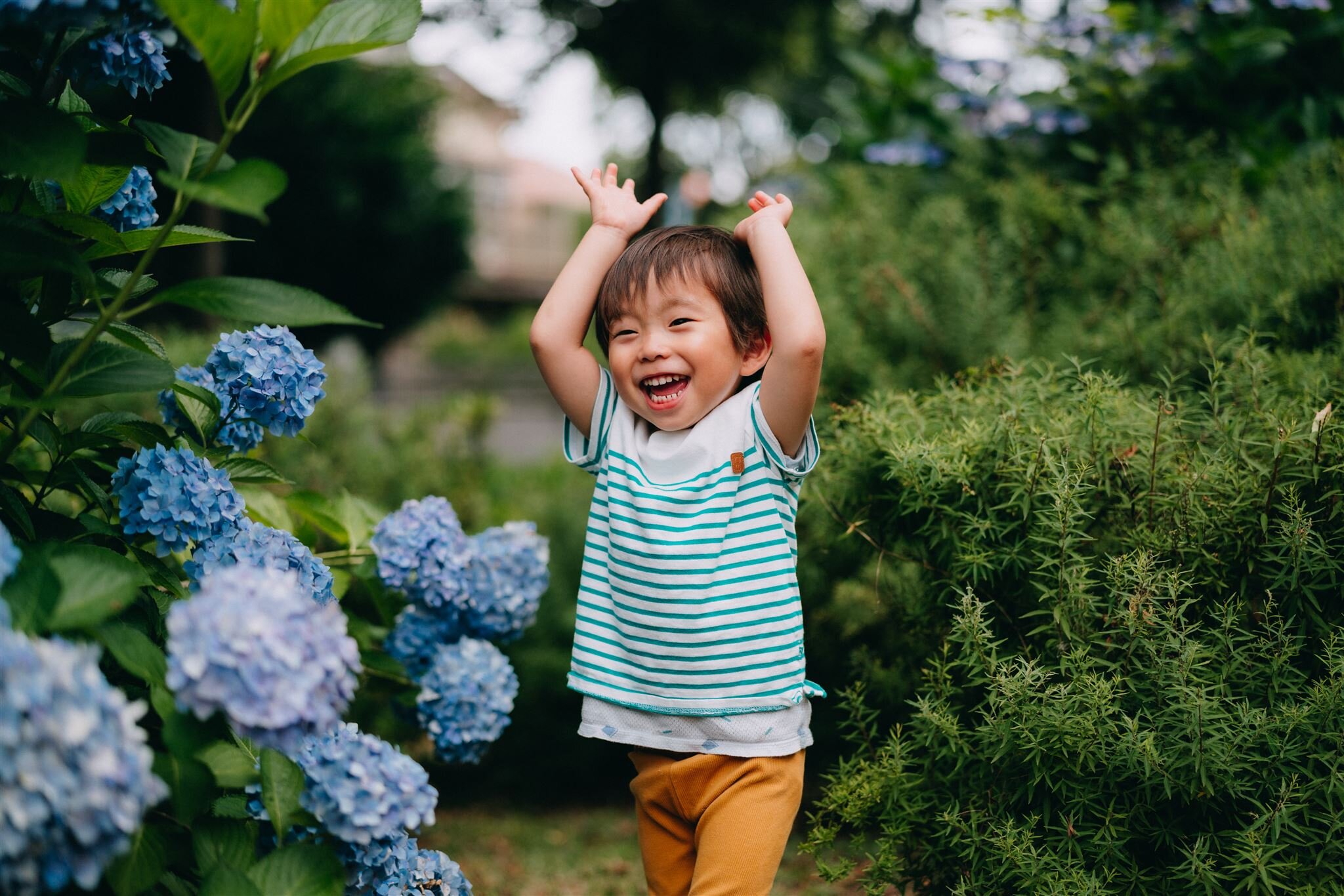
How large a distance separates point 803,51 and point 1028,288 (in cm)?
1154

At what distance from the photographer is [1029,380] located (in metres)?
2.24

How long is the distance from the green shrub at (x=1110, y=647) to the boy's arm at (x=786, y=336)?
0.87ft

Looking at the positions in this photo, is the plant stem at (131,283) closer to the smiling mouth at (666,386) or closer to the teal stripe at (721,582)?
the smiling mouth at (666,386)

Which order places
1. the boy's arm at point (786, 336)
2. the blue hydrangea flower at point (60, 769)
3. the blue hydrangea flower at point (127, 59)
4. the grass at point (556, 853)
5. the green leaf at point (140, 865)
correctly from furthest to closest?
the grass at point (556, 853), the boy's arm at point (786, 336), the blue hydrangea flower at point (127, 59), the green leaf at point (140, 865), the blue hydrangea flower at point (60, 769)

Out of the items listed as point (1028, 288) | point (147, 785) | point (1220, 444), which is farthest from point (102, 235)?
point (1028, 288)

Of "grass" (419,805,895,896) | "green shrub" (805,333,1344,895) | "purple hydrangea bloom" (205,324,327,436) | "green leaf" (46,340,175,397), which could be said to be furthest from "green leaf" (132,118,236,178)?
"grass" (419,805,895,896)

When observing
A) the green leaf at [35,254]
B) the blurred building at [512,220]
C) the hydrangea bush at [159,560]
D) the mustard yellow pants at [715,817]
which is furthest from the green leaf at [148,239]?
the blurred building at [512,220]

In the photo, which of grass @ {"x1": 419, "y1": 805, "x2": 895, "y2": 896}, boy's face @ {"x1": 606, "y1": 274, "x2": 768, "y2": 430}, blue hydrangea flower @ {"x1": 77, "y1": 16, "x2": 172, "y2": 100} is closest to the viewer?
blue hydrangea flower @ {"x1": 77, "y1": 16, "x2": 172, "y2": 100}

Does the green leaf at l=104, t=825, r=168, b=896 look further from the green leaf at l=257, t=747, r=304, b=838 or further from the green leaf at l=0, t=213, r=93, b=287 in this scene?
the green leaf at l=0, t=213, r=93, b=287

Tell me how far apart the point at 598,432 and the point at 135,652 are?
3.21ft

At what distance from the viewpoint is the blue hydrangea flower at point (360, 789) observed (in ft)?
4.64

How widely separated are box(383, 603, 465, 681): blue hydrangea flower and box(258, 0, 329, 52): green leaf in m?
1.38

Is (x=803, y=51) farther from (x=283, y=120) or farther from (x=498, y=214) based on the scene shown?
(x=498, y=214)

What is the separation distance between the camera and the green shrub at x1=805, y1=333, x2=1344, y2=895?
171 centimetres
